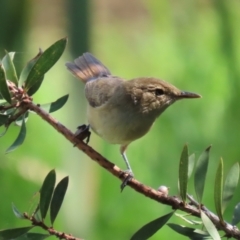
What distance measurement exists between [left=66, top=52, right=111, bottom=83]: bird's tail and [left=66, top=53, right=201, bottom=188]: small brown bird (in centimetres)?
14

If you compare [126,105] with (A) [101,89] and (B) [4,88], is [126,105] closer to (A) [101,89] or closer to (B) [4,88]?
(A) [101,89]

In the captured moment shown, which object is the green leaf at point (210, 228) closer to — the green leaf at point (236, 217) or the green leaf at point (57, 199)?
the green leaf at point (236, 217)

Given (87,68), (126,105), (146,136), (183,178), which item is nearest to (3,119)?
(183,178)

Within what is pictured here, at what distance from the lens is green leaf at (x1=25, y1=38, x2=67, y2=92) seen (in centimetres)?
83

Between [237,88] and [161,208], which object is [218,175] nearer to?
[237,88]

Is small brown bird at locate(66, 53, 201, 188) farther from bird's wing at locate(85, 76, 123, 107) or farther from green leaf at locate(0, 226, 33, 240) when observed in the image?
green leaf at locate(0, 226, 33, 240)

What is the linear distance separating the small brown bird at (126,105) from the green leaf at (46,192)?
2.08 ft

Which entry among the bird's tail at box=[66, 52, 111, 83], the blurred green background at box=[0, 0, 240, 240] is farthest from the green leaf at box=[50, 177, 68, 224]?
the bird's tail at box=[66, 52, 111, 83]

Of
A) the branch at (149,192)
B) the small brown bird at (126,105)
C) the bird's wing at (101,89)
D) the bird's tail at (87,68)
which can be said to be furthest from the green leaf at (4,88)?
the bird's tail at (87,68)

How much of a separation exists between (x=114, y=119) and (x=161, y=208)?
2.82ft

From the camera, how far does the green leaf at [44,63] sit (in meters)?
0.83

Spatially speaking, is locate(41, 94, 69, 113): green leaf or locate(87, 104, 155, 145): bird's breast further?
locate(87, 104, 155, 145): bird's breast

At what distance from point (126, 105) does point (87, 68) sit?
37 cm

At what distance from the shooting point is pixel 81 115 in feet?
5.82
